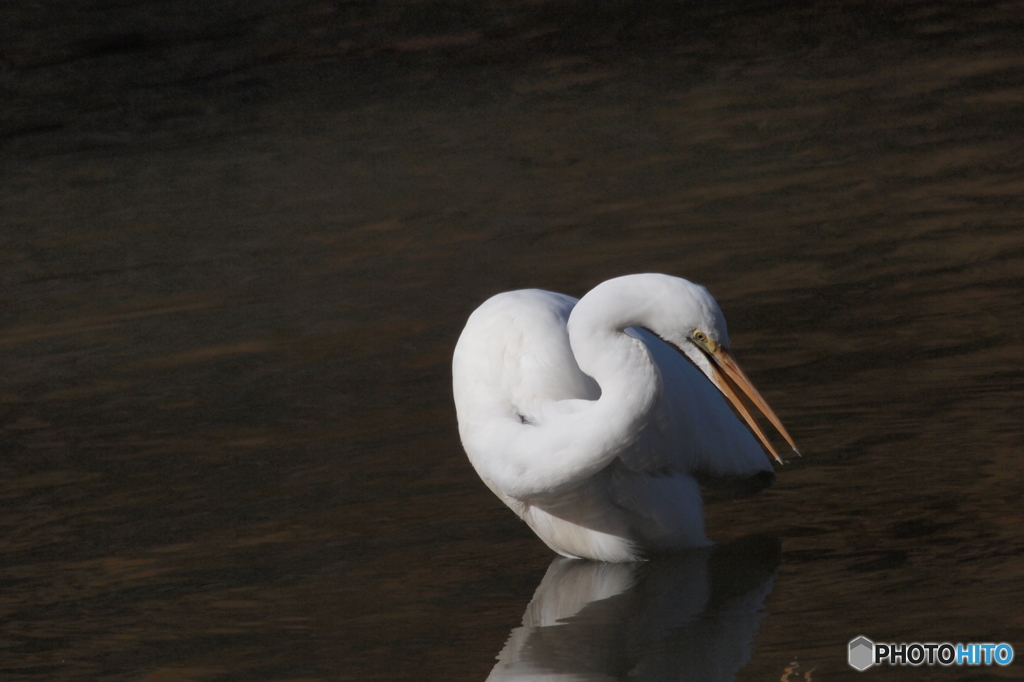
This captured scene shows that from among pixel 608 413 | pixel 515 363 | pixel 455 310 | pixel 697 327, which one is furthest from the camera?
pixel 455 310

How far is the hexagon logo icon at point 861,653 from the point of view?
3.63 m

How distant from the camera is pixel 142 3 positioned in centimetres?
1319

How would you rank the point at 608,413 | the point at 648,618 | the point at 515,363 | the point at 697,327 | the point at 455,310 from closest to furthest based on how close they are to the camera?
the point at 697,327 < the point at 608,413 < the point at 648,618 < the point at 515,363 < the point at 455,310

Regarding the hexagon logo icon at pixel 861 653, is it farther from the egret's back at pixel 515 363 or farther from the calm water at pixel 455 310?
the egret's back at pixel 515 363

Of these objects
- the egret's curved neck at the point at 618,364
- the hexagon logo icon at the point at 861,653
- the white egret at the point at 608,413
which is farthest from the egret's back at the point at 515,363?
the hexagon logo icon at the point at 861,653

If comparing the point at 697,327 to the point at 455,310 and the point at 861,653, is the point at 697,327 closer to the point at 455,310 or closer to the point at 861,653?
the point at 861,653

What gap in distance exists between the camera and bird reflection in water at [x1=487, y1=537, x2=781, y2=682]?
379cm

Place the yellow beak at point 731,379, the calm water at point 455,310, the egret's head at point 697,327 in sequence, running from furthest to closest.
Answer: the calm water at point 455,310 < the yellow beak at point 731,379 < the egret's head at point 697,327

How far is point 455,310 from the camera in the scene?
6727mm

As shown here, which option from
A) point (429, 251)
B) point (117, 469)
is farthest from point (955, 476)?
point (429, 251)

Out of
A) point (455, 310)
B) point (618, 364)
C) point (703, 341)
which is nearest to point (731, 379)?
point (703, 341)

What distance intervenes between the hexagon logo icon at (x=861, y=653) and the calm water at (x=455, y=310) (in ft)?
0.10

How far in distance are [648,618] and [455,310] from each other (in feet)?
9.49

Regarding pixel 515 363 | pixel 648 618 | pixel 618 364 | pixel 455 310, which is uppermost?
pixel 618 364
